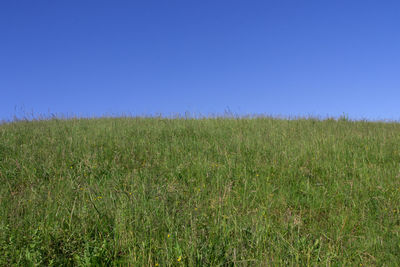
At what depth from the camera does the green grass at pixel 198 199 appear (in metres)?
2.50

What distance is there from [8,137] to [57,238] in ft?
16.8

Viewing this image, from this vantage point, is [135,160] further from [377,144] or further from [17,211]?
[377,144]

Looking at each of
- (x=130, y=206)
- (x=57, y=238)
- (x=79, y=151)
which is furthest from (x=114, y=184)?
(x=79, y=151)

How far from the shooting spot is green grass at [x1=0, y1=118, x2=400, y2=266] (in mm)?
2502

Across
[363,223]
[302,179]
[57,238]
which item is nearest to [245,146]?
→ [302,179]

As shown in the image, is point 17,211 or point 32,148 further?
point 32,148

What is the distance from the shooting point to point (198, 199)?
139 inches

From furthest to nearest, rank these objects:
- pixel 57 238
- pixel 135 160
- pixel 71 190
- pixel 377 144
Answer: pixel 377 144
pixel 135 160
pixel 71 190
pixel 57 238

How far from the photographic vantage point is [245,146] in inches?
228

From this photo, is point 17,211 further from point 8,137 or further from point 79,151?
point 8,137

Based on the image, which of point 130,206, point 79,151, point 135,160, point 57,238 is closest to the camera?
point 57,238

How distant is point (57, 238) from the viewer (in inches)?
101

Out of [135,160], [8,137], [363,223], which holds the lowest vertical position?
[363,223]

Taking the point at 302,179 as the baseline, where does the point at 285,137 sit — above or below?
above
